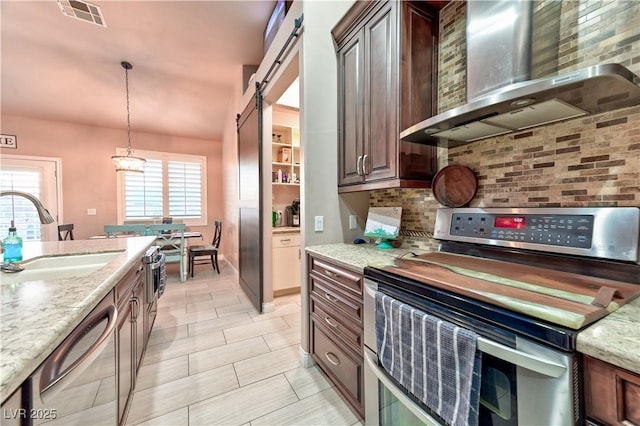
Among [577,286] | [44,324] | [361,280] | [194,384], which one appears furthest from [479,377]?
[194,384]

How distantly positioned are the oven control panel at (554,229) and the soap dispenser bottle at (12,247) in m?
2.26

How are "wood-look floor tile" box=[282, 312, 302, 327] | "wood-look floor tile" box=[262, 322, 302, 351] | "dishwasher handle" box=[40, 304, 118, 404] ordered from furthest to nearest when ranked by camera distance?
1. "wood-look floor tile" box=[282, 312, 302, 327]
2. "wood-look floor tile" box=[262, 322, 302, 351]
3. "dishwasher handle" box=[40, 304, 118, 404]

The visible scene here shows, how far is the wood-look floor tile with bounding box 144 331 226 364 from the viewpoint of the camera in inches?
82.4

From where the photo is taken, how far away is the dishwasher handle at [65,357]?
61 cm

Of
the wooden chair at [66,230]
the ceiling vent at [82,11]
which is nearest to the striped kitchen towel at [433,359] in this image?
the ceiling vent at [82,11]

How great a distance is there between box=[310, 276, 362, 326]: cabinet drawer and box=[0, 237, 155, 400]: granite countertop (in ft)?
3.63

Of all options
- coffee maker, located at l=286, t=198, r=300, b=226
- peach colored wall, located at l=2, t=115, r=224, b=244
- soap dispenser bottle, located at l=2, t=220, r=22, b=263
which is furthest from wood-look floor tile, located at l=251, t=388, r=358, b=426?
peach colored wall, located at l=2, t=115, r=224, b=244

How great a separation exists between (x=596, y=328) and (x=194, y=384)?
6.98 feet

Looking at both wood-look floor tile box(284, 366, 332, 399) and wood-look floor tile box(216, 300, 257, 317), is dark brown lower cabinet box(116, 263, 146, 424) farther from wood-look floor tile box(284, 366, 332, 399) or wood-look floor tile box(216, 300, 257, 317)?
wood-look floor tile box(216, 300, 257, 317)

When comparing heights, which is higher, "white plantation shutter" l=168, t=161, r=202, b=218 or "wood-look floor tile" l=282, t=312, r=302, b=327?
"white plantation shutter" l=168, t=161, r=202, b=218

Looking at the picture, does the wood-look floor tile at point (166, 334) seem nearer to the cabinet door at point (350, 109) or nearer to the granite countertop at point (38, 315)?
the granite countertop at point (38, 315)

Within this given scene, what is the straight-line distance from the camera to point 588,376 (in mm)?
592

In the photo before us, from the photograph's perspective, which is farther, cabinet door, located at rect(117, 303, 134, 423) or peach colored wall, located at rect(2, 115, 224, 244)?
peach colored wall, located at rect(2, 115, 224, 244)

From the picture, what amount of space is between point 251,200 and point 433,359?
275cm
